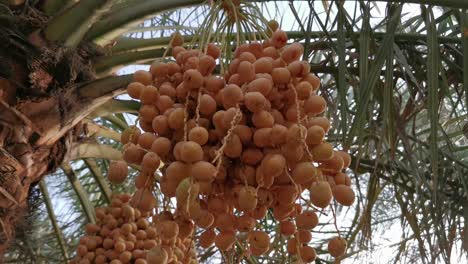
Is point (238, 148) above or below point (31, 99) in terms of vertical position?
below

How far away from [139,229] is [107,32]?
0.68 metres

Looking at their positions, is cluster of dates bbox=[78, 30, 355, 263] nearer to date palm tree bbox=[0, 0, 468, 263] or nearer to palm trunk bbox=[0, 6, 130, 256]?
date palm tree bbox=[0, 0, 468, 263]

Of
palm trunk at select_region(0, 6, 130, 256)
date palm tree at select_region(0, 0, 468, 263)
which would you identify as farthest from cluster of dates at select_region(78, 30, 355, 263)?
palm trunk at select_region(0, 6, 130, 256)

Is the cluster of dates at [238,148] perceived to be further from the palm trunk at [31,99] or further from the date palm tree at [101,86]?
the palm trunk at [31,99]

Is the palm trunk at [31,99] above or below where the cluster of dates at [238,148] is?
above

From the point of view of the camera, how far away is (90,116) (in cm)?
188

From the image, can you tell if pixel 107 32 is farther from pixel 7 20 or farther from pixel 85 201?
pixel 85 201

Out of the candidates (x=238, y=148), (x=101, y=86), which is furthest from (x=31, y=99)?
(x=238, y=148)

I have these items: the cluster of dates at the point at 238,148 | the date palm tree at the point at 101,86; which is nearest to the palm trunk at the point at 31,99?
the date palm tree at the point at 101,86

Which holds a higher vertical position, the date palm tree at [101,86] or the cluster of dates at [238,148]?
the date palm tree at [101,86]

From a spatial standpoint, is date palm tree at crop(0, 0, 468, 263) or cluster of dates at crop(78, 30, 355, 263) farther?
date palm tree at crop(0, 0, 468, 263)

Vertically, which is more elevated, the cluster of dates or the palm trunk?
the palm trunk

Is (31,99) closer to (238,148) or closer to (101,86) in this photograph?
(101,86)

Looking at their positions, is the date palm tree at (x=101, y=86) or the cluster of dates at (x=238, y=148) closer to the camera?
the cluster of dates at (x=238, y=148)
